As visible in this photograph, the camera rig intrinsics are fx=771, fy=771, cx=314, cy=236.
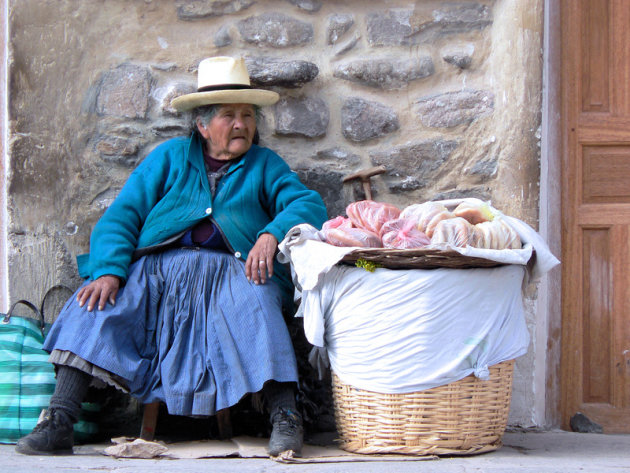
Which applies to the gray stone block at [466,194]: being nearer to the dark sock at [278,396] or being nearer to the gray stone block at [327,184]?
the gray stone block at [327,184]

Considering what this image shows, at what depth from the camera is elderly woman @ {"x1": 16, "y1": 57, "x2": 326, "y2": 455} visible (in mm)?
2693

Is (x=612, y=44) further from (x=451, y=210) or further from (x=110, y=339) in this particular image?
(x=110, y=339)

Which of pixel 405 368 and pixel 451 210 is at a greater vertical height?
pixel 451 210

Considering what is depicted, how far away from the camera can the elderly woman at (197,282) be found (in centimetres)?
269

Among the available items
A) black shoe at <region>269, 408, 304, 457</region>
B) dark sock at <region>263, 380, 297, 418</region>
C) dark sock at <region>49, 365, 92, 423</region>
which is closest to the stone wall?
dark sock at <region>49, 365, 92, 423</region>

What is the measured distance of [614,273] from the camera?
132 inches

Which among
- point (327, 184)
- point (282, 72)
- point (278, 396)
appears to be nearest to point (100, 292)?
point (278, 396)

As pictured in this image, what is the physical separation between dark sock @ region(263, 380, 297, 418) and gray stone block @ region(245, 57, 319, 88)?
4.43 ft

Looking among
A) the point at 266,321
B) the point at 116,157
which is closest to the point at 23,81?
the point at 116,157

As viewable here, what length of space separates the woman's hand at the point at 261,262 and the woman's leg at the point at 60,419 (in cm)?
69

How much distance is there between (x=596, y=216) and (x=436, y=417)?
137 centimetres

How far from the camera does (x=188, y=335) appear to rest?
9.42ft

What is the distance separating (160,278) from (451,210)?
1.16m

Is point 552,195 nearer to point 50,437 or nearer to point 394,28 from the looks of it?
point 394,28
